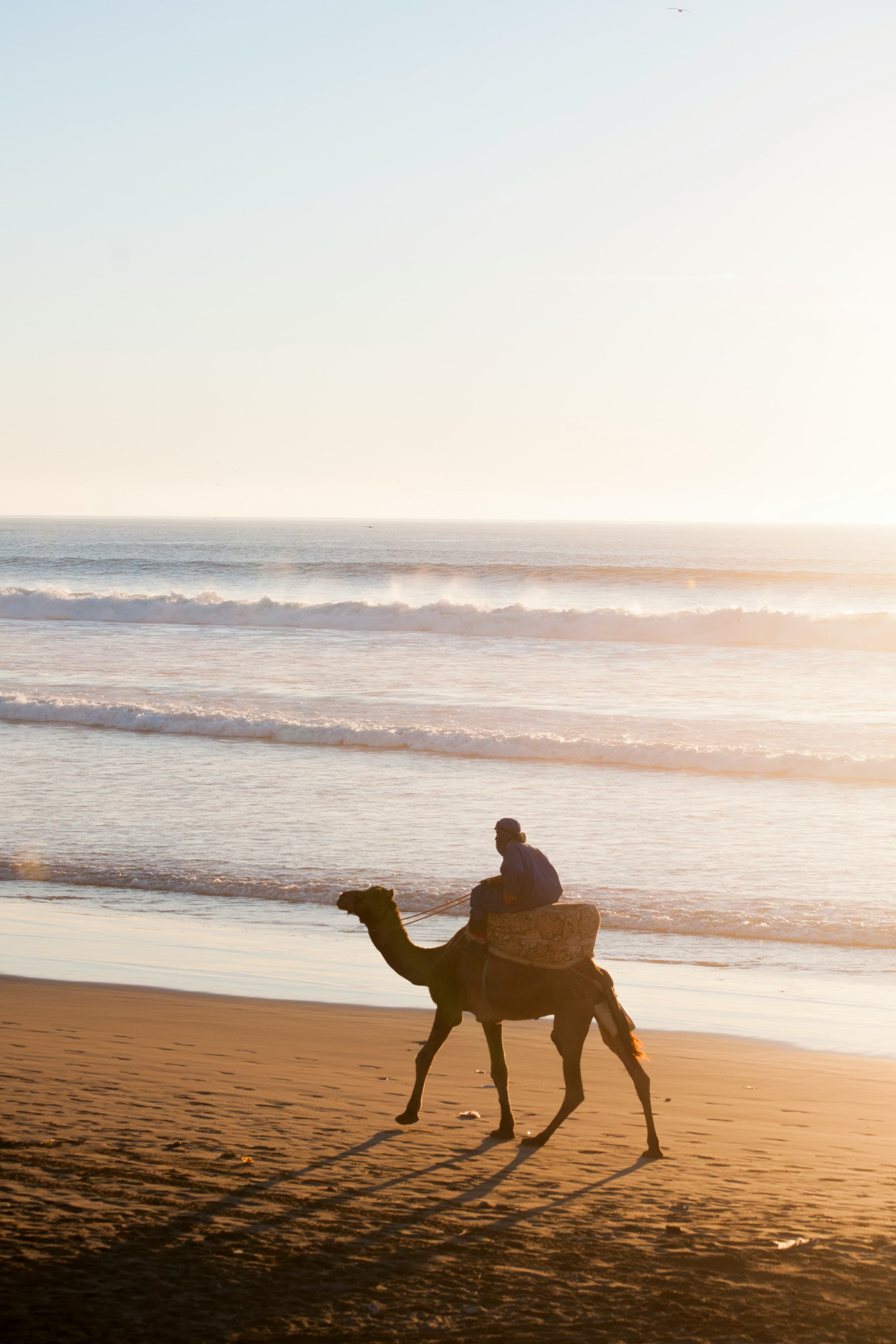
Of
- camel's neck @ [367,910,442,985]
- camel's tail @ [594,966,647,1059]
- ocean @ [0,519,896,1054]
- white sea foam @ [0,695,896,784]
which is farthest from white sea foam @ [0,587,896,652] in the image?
camel's tail @ [594,966,647,1059]

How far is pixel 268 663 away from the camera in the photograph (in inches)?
1245

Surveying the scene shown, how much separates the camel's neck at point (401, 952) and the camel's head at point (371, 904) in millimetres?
26

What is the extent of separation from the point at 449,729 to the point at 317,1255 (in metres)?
16.3

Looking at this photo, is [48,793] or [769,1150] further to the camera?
[48,793]

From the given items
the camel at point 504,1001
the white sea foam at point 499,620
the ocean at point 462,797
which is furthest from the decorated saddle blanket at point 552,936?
the white sea foam at point 499,620

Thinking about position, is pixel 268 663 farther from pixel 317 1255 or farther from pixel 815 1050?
pixel 317 1255

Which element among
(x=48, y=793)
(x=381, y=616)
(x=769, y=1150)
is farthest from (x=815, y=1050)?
(x=381, y=616)

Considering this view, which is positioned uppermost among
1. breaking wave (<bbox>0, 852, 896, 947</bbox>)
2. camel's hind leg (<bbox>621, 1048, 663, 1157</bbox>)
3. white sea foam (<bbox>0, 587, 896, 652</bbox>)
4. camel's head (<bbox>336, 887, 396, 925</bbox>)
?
white sea foam (<bbox>0, 587, 896, 652</bbox>)

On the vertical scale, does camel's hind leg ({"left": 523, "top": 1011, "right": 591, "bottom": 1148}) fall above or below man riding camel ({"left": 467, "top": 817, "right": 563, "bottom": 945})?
below

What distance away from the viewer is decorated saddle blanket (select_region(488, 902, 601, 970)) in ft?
20.0

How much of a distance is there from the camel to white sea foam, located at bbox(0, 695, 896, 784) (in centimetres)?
1248

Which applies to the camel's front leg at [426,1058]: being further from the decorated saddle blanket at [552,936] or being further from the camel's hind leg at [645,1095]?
the camel's hind leg at [645,1095]

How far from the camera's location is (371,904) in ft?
21.5

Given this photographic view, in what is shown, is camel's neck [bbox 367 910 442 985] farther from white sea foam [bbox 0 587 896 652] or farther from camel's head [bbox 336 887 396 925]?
white sea foam [bbox 0 587 896 652]
